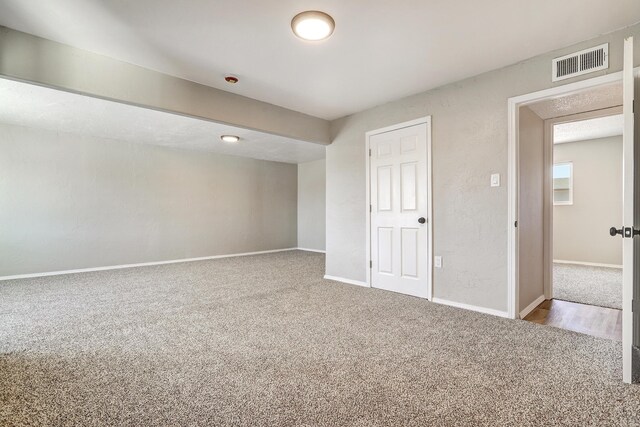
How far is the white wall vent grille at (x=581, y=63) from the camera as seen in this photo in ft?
7.64

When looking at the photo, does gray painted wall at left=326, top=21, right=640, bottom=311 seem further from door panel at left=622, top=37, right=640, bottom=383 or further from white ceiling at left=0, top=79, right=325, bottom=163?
white ceiling at left=0, top=79, right=325, bottom=163

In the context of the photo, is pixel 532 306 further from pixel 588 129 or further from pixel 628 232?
pixel 588 129

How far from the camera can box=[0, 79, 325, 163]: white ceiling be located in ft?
11.7

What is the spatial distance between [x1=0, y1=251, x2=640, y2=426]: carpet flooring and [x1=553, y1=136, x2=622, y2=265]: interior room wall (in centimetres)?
421

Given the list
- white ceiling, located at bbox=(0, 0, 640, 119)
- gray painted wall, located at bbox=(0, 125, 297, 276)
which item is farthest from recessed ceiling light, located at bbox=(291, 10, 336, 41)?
gray painted wall, located at bbox=(0, 125, 297, 276)

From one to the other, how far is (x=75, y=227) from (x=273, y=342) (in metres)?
4.83

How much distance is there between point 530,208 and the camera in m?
3.16

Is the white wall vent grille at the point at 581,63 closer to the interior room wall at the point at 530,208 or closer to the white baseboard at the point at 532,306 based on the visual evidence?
the interior room wall at the point at 530,208

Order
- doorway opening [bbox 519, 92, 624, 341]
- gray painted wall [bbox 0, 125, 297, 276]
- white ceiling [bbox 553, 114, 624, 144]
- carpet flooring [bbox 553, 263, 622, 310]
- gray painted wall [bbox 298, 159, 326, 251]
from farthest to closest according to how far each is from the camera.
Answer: gray painted wall [bbox 298, 159, 326, 251] → gray painted wall [bbox 0, 125, 297, 276] → white ceiling [bbox 553, 114, 624, 144] → carpet flooring [bbox 553, 263, 622, 310] → doorway opening [bbox 519, 92, 624, 341]

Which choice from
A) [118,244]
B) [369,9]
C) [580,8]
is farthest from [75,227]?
[580,8]

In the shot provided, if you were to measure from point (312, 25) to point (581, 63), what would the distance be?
2.17 meters

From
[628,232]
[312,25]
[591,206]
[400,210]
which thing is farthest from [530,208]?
[591,206]

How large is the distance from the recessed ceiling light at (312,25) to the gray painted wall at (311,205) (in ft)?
17.5

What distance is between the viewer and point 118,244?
18.2 feet
